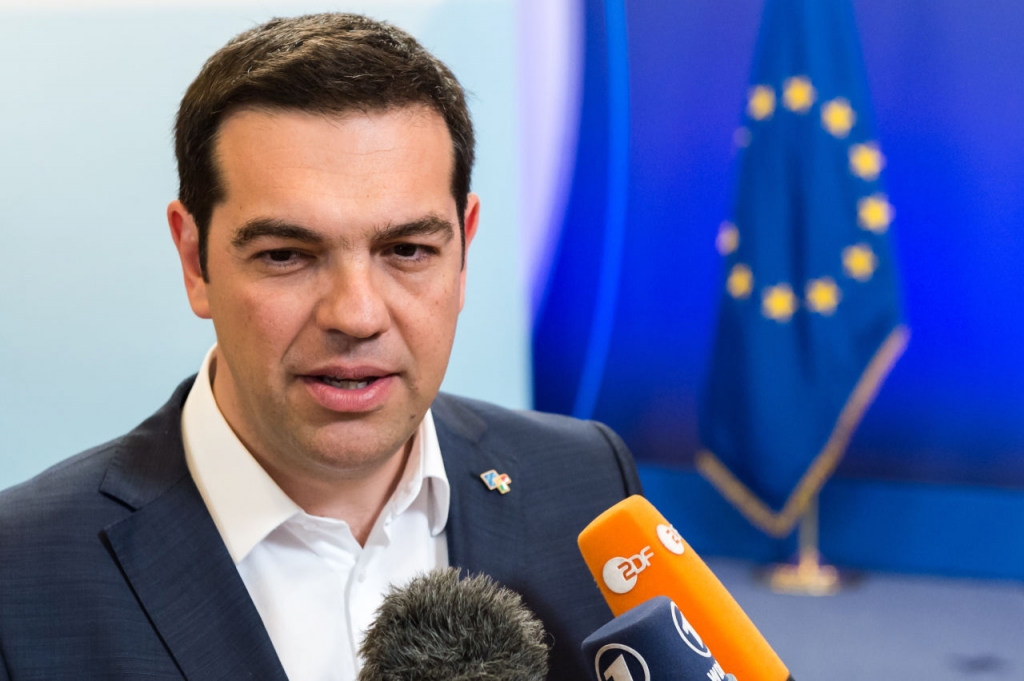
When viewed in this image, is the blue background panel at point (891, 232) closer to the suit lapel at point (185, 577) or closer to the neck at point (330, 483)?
the neck at point (330, 483)

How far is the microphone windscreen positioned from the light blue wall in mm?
2801

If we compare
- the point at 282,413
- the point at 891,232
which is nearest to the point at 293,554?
the point at 282,413

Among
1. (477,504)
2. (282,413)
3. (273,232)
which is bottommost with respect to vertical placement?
(477,504)

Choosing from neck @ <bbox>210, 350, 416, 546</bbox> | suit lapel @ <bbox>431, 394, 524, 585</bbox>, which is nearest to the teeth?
neck @ <bbox>210, 350, 416, 546</bbox>

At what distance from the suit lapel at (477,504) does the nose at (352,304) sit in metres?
0.41

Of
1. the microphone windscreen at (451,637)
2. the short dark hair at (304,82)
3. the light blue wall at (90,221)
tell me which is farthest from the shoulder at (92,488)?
the light blue wall at (90,221)

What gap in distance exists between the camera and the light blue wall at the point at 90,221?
11.3 feet

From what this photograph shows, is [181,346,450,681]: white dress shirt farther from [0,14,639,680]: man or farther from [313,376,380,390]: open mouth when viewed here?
[313,376,380,390]: open mouth

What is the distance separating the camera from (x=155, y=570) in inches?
51.4

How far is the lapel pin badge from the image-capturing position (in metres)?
1.61

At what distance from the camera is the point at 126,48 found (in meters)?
3.48

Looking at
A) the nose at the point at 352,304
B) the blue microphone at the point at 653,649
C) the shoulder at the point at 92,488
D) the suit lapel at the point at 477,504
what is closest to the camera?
the blue microphone at the point at 653,649

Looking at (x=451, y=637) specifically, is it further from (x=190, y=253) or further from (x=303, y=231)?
(x=190, y=253)

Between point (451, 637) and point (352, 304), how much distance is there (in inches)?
17.0
